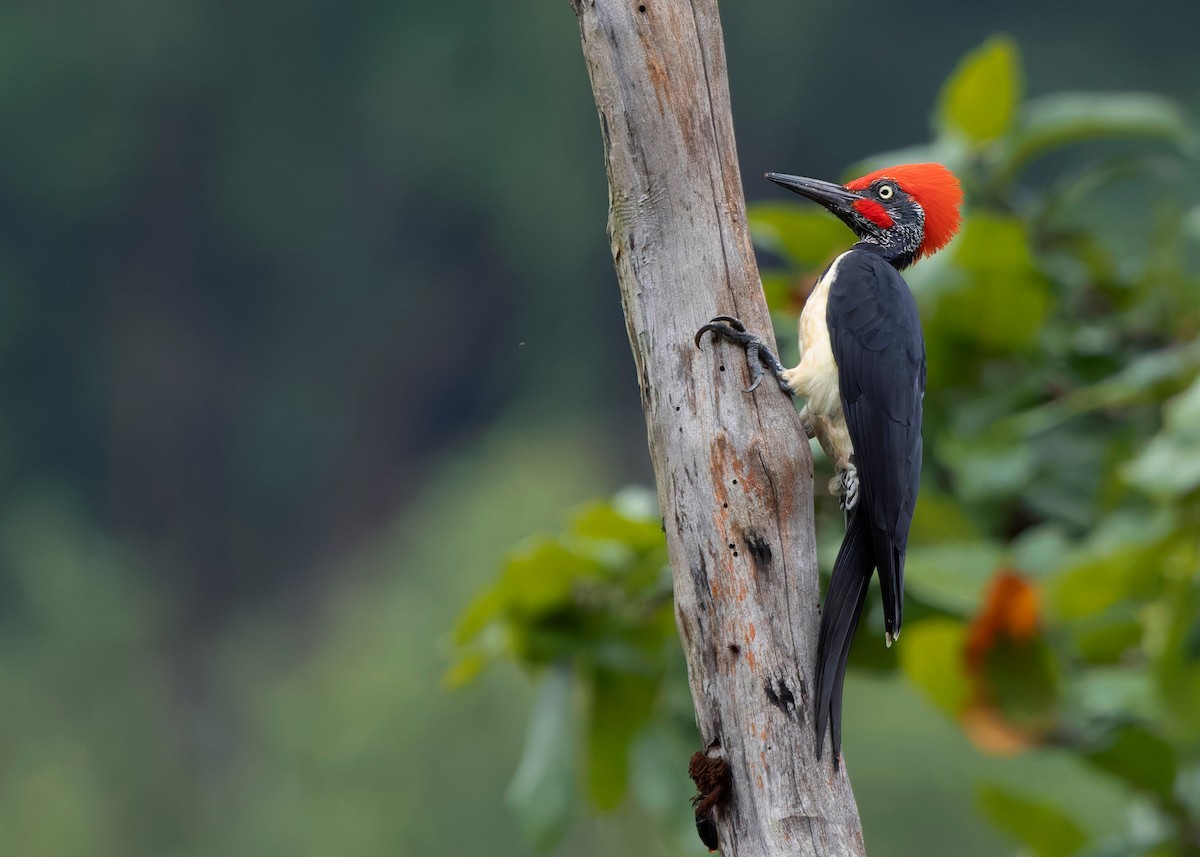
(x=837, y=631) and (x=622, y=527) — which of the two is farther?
(x=622, y=527)

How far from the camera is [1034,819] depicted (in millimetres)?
2406

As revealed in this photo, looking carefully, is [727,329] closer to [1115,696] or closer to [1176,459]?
[1176,459]

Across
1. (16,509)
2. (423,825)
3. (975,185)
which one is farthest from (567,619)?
(16,509)

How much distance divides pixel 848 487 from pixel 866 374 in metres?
0.17

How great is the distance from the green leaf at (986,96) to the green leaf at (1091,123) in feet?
0.17

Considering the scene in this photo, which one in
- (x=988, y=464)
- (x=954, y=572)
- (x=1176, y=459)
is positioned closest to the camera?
(x=1176, y=459)

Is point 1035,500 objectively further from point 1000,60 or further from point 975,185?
point 1000,60

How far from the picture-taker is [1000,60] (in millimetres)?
2658

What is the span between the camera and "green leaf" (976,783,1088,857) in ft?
7.86

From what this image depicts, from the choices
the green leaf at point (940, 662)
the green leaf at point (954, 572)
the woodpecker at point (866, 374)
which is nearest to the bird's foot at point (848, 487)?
the woodpecker at point (866, 374)

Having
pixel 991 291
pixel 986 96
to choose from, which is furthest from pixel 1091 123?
pixel 991 291

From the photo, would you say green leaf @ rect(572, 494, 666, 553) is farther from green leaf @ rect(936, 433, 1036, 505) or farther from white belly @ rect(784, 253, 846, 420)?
Result: green leaf @ rect(936, 433, 1036, 505)

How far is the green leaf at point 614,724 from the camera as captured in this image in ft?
7.68

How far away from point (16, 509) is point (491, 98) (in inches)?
265
